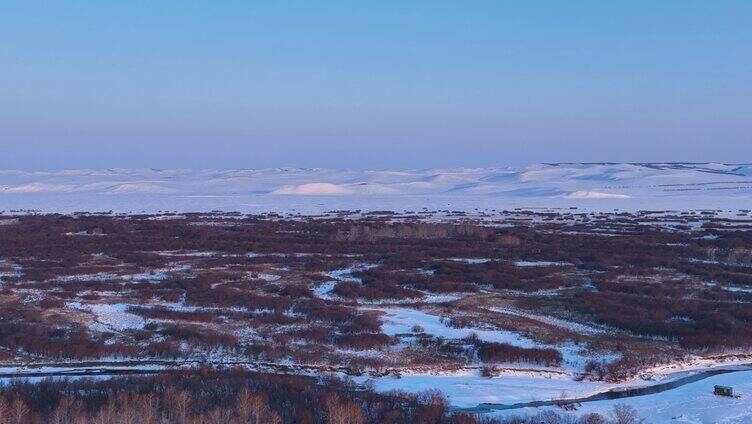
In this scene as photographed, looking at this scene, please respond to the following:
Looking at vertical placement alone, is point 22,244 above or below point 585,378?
above

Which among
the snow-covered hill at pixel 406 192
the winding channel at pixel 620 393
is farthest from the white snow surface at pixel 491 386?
Result: the snow-covered hill at pixel 406 192

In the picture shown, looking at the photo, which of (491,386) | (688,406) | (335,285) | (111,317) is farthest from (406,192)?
(688,406)

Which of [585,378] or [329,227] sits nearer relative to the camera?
[585,378]

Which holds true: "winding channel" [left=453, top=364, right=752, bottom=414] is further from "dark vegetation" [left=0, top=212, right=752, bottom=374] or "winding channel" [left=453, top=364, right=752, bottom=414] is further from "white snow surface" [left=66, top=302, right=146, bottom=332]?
"white snow surface" [left=66, top=302, right=146, bottom=332]

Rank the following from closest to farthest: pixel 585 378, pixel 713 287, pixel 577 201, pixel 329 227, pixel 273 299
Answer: pixel 585 378, pixel 273 299, pixel 713 287, pixel 329 227, pixel 577 201

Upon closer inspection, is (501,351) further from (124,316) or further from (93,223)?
(93,223)

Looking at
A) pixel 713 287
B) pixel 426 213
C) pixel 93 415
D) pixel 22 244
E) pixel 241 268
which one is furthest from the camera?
pixel 426 213

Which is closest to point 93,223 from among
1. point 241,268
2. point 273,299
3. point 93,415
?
point 241,268

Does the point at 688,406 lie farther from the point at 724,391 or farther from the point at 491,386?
the point at 491,386
